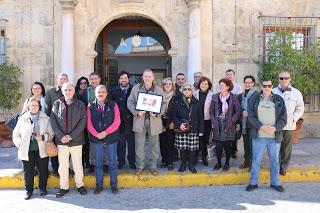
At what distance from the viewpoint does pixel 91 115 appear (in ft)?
20.6

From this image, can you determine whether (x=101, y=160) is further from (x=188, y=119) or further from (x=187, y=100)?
(x=187, y=100)

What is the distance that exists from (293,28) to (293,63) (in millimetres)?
1592

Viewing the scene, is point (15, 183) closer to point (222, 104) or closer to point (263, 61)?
point (222, 104)

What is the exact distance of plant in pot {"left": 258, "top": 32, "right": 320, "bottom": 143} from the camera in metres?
9.58

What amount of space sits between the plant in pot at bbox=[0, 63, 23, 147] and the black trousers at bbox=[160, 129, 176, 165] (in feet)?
15.1

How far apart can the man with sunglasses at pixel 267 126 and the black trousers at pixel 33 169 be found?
10.9ft

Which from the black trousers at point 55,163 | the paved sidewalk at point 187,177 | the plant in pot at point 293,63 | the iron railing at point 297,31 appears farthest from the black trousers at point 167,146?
the iron railing at point 297,31

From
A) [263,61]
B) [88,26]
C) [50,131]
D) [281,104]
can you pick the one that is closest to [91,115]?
[50,131]

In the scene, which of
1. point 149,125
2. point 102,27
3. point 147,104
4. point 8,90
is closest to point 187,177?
point 149,125

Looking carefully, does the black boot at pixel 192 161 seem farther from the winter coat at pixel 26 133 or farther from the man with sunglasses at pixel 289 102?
the winter coat at pixel 26 133

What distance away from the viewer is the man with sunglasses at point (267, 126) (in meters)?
6.25

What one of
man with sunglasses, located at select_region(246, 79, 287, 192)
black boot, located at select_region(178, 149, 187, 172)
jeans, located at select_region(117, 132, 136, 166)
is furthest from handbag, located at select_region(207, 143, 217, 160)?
jeans, located at select_region(117, 132, 136, 166)

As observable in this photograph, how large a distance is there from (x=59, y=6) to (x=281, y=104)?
6.48 m

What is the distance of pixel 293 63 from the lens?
31.4 feet
